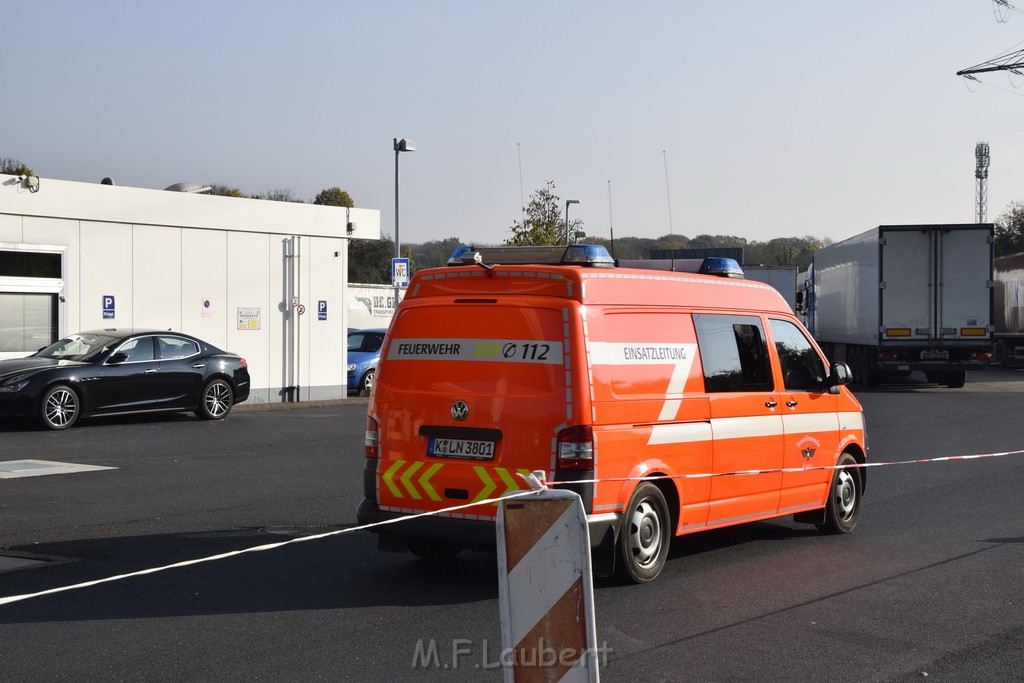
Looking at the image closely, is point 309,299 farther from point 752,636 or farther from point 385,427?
point 752,636

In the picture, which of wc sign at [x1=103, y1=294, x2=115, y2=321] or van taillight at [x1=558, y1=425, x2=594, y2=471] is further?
wc sign at [x1=103, y1=294, x2=115, y2=321]

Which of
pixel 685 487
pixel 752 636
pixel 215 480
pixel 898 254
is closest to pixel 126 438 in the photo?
pixel 215 480

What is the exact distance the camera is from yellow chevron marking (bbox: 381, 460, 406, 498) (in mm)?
7766

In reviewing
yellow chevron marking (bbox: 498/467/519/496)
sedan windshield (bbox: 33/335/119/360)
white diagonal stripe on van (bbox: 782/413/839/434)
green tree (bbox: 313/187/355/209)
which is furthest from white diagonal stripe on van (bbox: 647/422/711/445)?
green tree (bbox: 313/187/355/209)

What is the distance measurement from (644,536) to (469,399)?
1.43 meters

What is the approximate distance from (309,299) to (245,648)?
66.2 feet

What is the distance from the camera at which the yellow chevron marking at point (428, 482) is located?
7605 millimetres

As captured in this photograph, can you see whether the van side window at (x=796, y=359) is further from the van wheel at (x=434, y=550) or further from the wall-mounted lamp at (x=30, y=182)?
the wall-mounted lamp at (x=30, y=182)

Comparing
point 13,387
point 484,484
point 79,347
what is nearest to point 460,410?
point 484,484

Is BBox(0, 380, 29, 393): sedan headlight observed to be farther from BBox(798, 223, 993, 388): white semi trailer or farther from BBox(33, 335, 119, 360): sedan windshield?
BBox(798, 223, 993, 388): white semi trailer

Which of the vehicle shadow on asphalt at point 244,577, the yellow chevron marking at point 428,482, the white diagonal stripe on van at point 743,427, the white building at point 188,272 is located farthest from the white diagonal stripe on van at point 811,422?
the white building at point 188,272

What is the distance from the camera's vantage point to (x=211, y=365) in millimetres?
20141

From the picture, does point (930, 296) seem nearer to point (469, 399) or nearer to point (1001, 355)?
point (1001, 355)

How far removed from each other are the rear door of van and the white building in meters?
14.8
